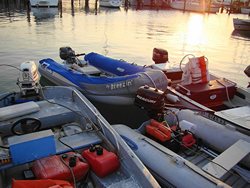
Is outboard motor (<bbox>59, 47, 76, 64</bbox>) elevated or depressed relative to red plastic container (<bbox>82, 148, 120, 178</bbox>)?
elevated

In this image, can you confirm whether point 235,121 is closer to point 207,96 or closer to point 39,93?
point 207,96

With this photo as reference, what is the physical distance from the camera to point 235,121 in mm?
4660

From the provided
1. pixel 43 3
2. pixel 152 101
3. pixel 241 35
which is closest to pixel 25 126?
pixel 152 101

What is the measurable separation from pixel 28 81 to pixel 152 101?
2.54m

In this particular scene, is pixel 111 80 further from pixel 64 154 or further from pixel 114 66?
pixel 64 154

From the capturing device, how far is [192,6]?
151 ft

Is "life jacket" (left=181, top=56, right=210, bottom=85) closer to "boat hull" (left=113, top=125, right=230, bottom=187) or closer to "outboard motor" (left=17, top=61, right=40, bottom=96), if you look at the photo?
"boat hull" (left=113, top=125, right=230, bottom=187)

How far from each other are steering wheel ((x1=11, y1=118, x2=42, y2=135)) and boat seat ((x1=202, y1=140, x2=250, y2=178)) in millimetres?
2419

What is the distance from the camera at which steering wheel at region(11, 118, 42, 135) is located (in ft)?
12.7

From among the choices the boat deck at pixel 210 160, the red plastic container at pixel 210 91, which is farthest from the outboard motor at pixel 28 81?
the red plastic container at pixel 210 91

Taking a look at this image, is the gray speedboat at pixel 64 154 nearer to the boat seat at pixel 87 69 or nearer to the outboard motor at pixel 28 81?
the outboard motor at pixel 28 81

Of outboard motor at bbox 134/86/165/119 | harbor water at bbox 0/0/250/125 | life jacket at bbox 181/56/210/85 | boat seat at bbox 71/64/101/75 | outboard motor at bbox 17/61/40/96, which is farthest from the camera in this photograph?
Answer: harbor water at bbox 0/0/250/125

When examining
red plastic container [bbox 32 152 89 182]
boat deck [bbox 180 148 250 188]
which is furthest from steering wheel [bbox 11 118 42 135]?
boat deck [bbox 180 148 250 188]

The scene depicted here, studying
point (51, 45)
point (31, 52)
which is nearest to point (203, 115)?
point (31, 52)
